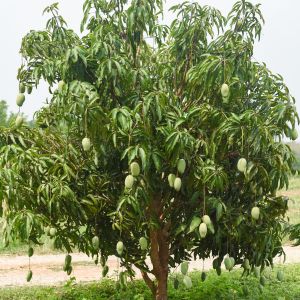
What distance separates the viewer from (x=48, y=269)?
7953 millimetres

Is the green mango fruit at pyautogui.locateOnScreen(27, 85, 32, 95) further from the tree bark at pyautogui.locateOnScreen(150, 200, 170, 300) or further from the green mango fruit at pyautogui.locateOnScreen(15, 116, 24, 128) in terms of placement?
the tree bark at pyautogui.locateOnScreen(150, 200, 170, 300)

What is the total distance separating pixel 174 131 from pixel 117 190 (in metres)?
0.69

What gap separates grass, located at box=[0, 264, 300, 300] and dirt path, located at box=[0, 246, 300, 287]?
0.68 meters

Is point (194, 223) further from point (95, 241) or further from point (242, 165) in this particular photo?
point (95, 241)

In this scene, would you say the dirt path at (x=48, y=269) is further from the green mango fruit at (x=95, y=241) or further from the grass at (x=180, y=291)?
the green mango fruit at (x=95, y=241)

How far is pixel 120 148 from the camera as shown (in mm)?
3615

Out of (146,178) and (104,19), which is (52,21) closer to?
(104,19)

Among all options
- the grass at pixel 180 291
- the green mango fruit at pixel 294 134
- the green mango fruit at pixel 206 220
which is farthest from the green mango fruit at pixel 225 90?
the grass at pixel 180 291

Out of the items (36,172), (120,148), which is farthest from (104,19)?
(36,172)

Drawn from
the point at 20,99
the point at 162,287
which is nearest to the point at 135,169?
the point at 20,99

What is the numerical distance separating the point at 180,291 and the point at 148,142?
2.97 meters

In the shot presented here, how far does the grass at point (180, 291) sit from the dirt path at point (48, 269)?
0.68 m

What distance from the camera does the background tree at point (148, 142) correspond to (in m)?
3.37

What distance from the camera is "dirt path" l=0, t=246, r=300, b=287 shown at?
23.5 feet
